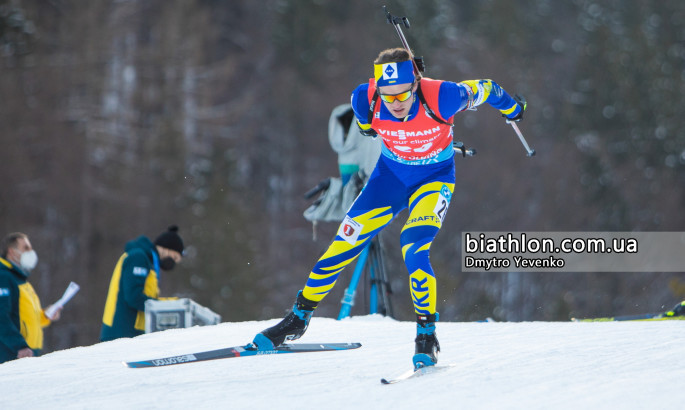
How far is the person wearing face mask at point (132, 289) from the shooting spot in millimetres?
6305

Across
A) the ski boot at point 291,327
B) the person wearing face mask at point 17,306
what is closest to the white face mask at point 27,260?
the person wearing face mask at point 17,306

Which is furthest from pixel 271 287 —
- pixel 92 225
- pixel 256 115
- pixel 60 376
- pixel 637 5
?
pixel 637 5

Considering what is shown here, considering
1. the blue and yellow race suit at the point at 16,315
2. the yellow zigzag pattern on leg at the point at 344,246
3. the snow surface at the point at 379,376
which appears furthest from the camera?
the blue and yellow race suit at the point at 16,315

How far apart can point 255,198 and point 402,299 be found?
7.00 m

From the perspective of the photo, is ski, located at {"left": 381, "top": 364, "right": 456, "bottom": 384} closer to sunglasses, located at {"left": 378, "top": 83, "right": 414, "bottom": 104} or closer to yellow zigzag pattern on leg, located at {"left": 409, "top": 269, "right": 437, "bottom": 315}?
yellow zigzag pattern on leg, located at {"left": 409, "top": 269, "right": 437, "bottom": 315}

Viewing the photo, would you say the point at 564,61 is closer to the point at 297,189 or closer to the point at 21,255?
the point at 297,189

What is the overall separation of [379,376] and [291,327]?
2.21 feet

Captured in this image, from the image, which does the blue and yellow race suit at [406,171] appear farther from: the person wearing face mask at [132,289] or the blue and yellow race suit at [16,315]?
the blue and yellow race suit at [16,315]

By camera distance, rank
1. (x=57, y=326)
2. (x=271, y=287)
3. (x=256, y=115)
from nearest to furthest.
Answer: (x=57, y=326)
(x=271, y=287)
(x=256, y=115)

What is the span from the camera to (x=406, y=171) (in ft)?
15.8

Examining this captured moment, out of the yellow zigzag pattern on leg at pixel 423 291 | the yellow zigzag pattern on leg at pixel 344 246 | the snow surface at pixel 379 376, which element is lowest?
the snow surface at pixel 379 376

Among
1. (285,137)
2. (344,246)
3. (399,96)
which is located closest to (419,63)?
(399,96)

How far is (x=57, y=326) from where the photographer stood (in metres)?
21.2

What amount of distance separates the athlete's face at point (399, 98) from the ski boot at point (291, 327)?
3.47 feet
